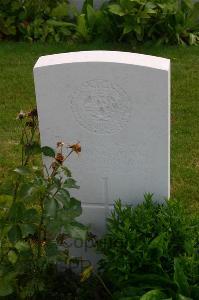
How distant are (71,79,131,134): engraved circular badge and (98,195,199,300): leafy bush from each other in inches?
16.5

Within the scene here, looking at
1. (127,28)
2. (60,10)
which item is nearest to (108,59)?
(127,28)

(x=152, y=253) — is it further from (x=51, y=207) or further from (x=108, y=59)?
(x=108, y=59)

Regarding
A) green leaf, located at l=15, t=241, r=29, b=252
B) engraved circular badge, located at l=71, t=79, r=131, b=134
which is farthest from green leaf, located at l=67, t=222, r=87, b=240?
engraved circular badge, located at l=71, t=79, r=131, b=134

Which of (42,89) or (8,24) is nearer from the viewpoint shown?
(42,89)

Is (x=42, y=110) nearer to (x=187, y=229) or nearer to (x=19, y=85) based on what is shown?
(x=187, y=229)

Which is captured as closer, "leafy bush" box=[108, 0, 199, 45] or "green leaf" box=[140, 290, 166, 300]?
"green leaf" box=[140, 290, 166, 300]

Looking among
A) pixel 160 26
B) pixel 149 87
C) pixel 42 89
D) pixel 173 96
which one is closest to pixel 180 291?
pixel 149 87

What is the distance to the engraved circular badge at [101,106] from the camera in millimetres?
3238

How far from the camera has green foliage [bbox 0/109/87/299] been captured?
3014mm

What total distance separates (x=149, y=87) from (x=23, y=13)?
15.6 ft

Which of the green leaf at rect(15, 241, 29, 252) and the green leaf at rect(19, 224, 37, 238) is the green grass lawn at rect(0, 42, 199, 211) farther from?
the green leaf at rect(19, 224, 37, 238)

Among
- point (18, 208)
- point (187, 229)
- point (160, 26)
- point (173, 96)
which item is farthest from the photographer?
point (160, 26)

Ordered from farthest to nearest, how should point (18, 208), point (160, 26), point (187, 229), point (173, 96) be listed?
Answer: point (160, 26) → point (173, 96) → point (187, 229) → point (18, 208)

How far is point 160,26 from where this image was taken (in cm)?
744
